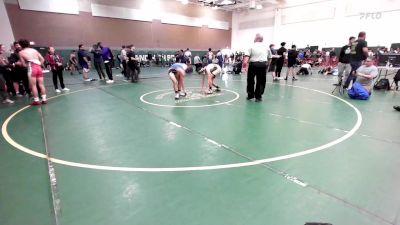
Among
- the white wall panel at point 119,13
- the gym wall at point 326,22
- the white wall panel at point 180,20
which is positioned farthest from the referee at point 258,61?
the white wall panel at point 180,20

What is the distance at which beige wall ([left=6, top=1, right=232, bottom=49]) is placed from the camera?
686 inches

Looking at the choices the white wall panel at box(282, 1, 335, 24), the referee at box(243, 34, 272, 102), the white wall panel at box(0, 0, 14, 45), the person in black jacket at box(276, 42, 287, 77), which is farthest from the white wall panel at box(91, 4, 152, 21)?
the referee at box(243, 34, 272, 102)

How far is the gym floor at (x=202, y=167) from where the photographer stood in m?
2.27

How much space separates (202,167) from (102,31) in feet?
70.5

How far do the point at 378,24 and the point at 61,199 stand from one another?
79.9 ft

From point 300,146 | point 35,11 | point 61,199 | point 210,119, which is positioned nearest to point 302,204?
point 300,146

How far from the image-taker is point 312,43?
23.2 metres

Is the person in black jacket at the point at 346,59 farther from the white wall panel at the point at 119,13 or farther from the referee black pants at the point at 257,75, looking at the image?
the white wall panel at the point at 119,13

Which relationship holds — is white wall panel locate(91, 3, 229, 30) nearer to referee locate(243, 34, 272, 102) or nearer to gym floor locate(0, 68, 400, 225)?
gym floor locate(0, 68, 400, 225)

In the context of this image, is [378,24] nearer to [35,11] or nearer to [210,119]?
[210,119]

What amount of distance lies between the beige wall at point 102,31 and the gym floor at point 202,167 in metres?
15.6

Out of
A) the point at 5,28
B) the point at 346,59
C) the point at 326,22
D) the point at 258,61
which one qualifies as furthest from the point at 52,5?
the point at 326,22

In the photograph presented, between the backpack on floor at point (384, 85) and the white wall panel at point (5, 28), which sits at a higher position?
the white wall panel at point (5, 28)

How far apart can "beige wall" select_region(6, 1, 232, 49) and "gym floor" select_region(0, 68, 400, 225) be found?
1556 centimetres
